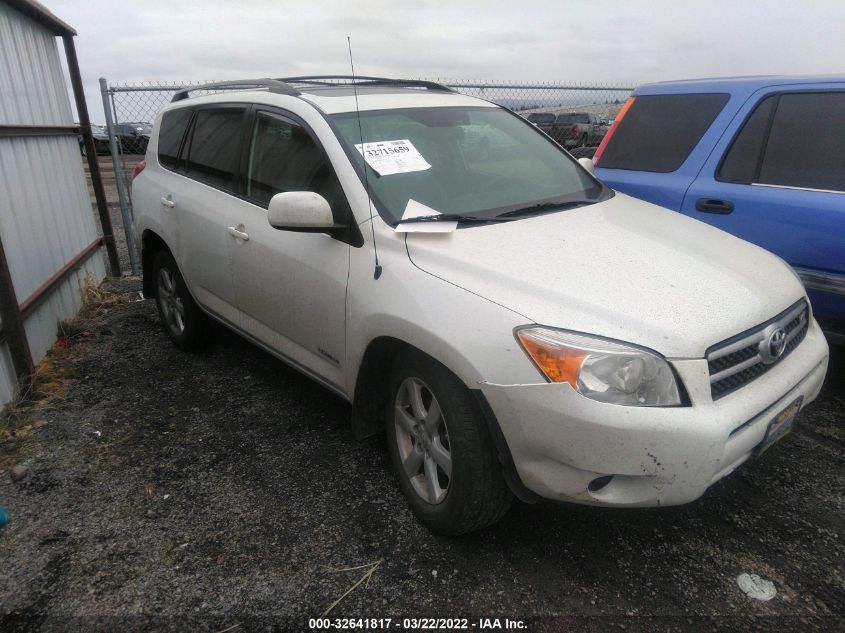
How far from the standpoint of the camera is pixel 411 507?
8.59 ft

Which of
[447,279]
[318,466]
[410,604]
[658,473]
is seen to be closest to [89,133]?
[318,466]

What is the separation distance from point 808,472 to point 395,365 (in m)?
2.02

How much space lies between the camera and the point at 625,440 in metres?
1.91

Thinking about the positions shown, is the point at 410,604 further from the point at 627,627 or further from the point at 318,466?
the point at 318,466

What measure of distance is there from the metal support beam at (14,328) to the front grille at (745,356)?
145 inches

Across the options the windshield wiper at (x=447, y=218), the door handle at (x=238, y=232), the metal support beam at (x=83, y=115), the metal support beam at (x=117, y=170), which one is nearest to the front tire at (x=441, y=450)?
the windshield wiper at (x=447, y=218)

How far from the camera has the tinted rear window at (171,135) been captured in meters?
4.11

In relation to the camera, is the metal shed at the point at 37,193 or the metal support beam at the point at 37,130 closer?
the metal shed at the point at 37,193

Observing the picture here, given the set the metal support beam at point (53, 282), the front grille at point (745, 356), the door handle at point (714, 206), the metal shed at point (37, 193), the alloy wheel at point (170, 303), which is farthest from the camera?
the alloy wheel at point (170, 303)

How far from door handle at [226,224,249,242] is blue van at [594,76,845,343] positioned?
2385mm

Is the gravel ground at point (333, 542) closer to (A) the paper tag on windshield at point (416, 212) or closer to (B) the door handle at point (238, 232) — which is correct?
(B) the door handle at point (238, 232)

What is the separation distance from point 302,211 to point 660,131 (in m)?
2.61

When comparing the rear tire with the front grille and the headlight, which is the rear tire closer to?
the headlight

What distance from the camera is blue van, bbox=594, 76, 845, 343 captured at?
325 centimetres
